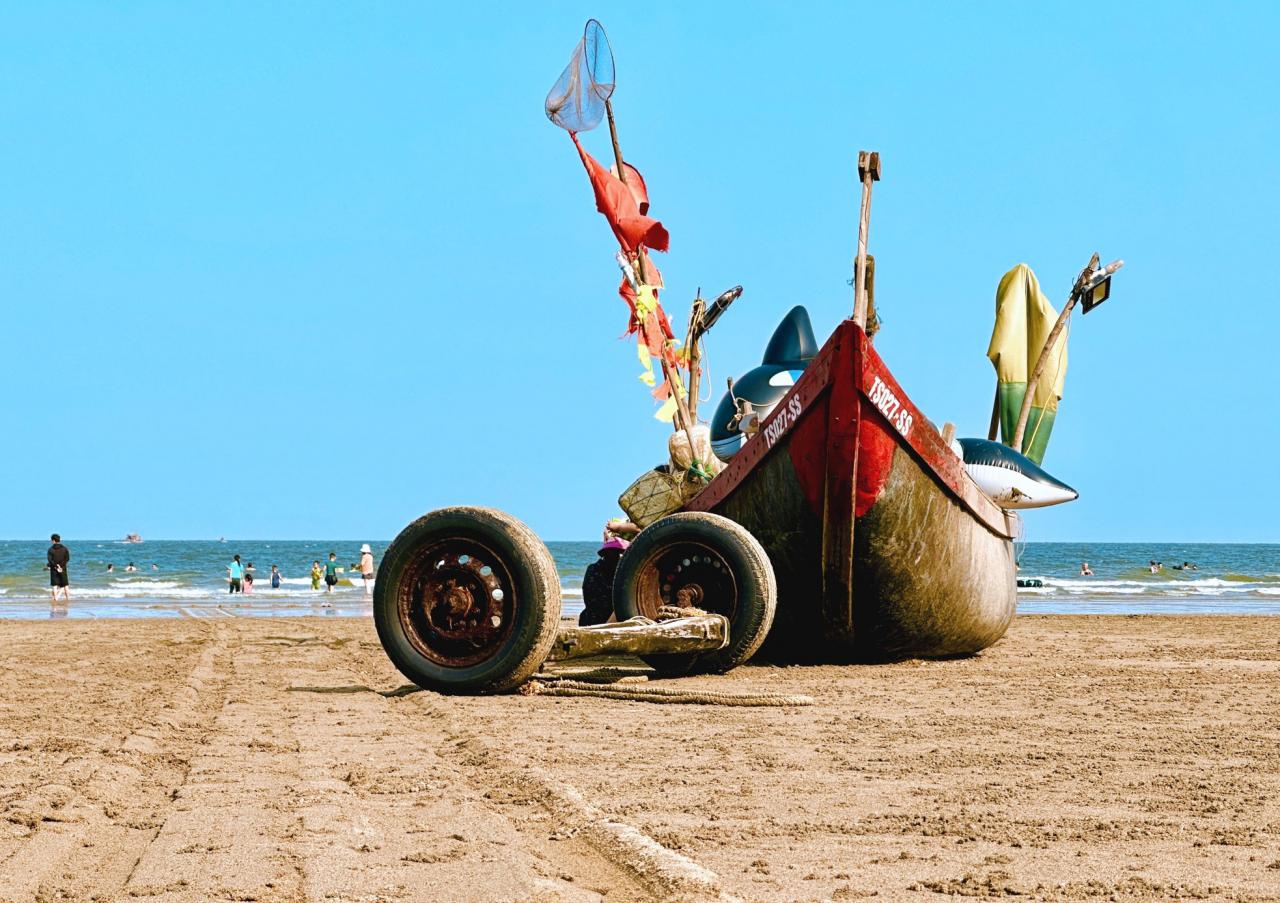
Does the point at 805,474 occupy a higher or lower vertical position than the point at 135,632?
higher

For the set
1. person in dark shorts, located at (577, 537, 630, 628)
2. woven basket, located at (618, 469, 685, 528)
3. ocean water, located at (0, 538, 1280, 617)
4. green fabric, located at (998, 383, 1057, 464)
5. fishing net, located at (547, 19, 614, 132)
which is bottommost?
ocean water, located at (0, 538, 1280, 617)

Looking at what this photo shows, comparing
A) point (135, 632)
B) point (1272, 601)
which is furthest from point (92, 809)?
point (1272, 601)

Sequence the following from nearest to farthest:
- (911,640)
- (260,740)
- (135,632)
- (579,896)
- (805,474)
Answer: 1. (579,896)
2. (260,740)
3. (805,474)
4. (911,640)
5. (135,632)

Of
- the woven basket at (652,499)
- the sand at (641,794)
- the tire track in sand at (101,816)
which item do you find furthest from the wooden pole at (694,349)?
the tire track in sand at (101,816)

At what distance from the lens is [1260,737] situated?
18.8 feet

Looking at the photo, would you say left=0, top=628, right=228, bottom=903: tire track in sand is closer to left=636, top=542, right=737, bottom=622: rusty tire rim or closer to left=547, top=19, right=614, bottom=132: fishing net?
left=636, top=542, right=737, bottom=622: rusty tire rim

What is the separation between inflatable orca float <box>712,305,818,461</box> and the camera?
10883mm

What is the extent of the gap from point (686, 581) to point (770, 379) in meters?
3.20

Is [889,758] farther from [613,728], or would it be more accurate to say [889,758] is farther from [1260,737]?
[1260,737]

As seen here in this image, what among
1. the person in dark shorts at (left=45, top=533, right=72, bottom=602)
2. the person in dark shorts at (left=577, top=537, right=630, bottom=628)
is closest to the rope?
the person in dark shorts at (left=577, top=537, right=630, bottom=628)

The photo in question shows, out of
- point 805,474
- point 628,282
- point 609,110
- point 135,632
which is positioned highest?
point 609,110

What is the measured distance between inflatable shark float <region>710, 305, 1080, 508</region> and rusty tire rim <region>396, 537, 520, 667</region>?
306 cm

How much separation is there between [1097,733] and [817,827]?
256 centimetres

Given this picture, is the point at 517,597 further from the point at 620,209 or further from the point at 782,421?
the point at 620,209
